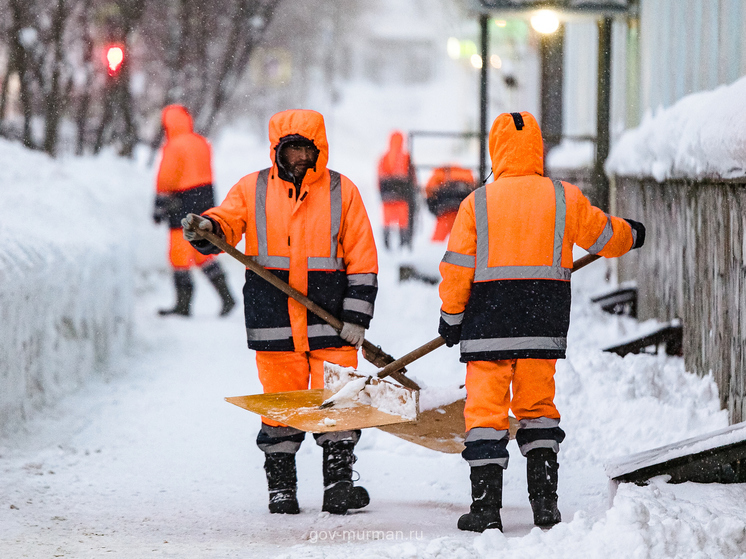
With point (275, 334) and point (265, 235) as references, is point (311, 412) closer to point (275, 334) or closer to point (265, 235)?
point (275, 334)

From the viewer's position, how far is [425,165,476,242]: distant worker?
37.9ft

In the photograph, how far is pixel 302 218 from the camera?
160 inches

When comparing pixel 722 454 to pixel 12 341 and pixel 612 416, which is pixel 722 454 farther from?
pixel 12 341

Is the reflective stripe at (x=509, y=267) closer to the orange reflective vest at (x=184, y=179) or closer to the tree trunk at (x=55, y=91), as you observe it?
the orange reflective vest at (x=184, y=179)

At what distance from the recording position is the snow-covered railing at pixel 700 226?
4590 millimetres

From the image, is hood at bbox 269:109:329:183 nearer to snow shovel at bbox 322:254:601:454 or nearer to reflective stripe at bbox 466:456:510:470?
snow shovel at bbox 322:254:601:454

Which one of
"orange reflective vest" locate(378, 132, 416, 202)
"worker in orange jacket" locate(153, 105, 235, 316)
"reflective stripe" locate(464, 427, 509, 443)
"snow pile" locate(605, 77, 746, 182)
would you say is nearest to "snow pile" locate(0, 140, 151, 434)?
"worker in orange jacket" locate(153, 105, 235, 316)

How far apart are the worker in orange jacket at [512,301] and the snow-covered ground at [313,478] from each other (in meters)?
0.27

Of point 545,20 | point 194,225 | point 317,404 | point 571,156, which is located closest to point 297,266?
A: point 194,225

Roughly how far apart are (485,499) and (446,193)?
26.6 feet

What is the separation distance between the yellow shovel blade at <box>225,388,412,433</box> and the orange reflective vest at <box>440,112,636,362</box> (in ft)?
1.39

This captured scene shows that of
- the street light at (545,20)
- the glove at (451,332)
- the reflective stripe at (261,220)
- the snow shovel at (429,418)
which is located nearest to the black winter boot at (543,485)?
the snow shovel at (429,418)

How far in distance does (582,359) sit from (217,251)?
2406 mm

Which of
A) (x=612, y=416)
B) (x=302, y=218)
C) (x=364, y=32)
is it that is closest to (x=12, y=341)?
(x=302, y=218)
